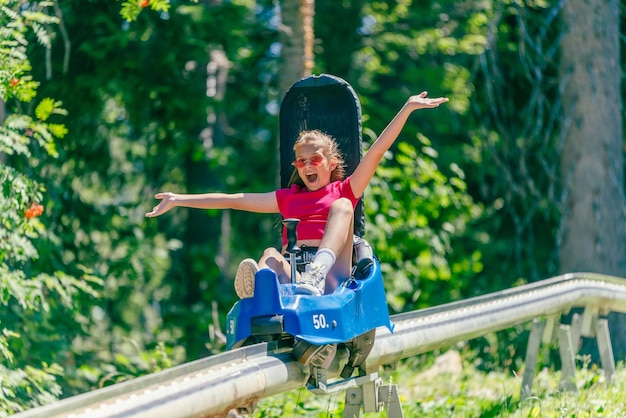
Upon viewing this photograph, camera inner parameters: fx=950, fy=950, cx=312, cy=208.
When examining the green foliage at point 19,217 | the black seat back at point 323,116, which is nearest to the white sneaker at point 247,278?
the black seat back at point 323,116

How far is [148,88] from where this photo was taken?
977cm

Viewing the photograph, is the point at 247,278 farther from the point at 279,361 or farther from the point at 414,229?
the point at 414,229

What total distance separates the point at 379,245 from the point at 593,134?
7.89 feet

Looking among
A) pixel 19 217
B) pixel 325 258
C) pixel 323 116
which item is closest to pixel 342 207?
pixel 325 258

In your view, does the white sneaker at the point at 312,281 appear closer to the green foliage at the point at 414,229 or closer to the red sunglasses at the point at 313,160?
the red sunglasses at the point at 313,160

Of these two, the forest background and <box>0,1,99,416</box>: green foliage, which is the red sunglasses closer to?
<box>0,1,99,416</box>: green foliage

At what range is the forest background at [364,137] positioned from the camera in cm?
873

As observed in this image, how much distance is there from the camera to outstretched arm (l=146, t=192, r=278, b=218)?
5.10 m

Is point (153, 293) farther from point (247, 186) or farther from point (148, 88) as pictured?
point (148, 88)

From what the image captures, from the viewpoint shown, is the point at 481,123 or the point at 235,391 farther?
the point at 481,123

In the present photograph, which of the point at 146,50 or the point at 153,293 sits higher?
the point at 146,50

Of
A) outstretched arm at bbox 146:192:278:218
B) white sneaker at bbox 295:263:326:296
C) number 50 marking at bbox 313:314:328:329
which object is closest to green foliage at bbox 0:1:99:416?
outstretched arm at bbox 146:192:278:218

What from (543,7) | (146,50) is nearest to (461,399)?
(146,50)

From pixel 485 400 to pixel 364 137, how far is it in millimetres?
4459
